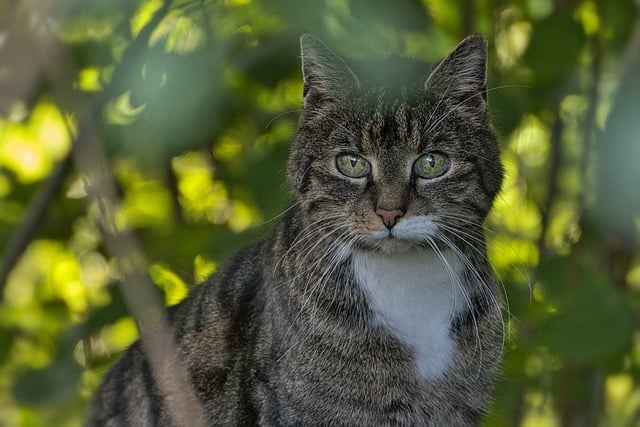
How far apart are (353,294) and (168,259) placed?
1.08 metres

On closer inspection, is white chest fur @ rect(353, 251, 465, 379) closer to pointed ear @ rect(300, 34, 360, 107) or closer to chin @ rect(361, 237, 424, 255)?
chin @ rect(361, 237, 424, 255)

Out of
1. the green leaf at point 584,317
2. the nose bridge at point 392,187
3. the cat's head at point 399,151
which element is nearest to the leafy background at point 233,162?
the green leaf at point 584,317

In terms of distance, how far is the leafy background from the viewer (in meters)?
3.24

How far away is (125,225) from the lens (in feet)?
14.0

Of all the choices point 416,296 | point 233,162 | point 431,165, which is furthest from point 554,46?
point 233,162

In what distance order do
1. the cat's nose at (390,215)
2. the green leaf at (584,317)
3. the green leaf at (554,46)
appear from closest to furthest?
1. the cat's nose at (390,215)
2. the green leaf at (584,317)
3. the green leaf at (554,46)

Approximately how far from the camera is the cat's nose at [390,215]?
10.4 feet

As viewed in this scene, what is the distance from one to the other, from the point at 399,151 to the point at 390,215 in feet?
0.78

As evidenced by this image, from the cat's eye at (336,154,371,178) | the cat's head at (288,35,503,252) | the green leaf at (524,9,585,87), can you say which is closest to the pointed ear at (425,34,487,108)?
the cat's head at (288,35,503,252)

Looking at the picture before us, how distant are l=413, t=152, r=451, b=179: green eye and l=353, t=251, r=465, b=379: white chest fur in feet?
0.77

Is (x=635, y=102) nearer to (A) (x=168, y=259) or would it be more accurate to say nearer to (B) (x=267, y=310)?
(B) (x=267, y=310)

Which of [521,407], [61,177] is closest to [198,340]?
[61,177]

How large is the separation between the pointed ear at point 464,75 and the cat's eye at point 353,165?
305 millimetres

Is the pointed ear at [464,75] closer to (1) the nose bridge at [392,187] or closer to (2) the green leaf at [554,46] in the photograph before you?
(1) the nose bridge at [392,187]
